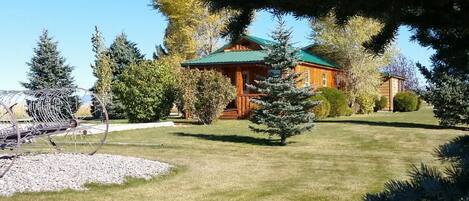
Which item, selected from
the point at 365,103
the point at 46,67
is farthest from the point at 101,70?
the point at 365,103

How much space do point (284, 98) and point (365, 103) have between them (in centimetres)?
2143

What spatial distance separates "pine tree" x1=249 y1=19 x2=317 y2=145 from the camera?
16.1 m

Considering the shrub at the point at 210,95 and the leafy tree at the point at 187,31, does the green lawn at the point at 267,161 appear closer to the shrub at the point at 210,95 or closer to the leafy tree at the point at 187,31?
the shrub at the point at 210,95

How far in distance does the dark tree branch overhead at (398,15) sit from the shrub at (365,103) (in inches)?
1349

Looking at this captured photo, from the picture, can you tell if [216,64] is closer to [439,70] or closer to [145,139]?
[145,139]

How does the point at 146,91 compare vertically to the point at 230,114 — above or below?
above

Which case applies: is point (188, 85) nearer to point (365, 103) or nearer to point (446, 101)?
point (446, 101)

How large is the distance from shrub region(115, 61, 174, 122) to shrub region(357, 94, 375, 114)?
15.5 m

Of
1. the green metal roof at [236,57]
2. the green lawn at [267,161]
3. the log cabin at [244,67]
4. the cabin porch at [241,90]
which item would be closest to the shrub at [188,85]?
the green lawn at [267,161]

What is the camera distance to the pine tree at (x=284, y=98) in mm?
16062

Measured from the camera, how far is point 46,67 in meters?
34.2

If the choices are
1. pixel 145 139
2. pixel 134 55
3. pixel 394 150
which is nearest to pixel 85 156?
pixel 145 139

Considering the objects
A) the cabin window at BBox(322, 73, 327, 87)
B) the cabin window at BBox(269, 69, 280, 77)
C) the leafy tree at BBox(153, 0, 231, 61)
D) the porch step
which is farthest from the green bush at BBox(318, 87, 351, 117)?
the leafy tree at BBox(153, 0, 231, 61)

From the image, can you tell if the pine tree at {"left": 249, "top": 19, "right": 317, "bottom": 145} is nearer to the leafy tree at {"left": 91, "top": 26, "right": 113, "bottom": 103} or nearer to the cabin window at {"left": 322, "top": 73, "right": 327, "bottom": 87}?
the leafy tree at {"left": 91, "top": 26, "right": 113, "bottom": 103}
